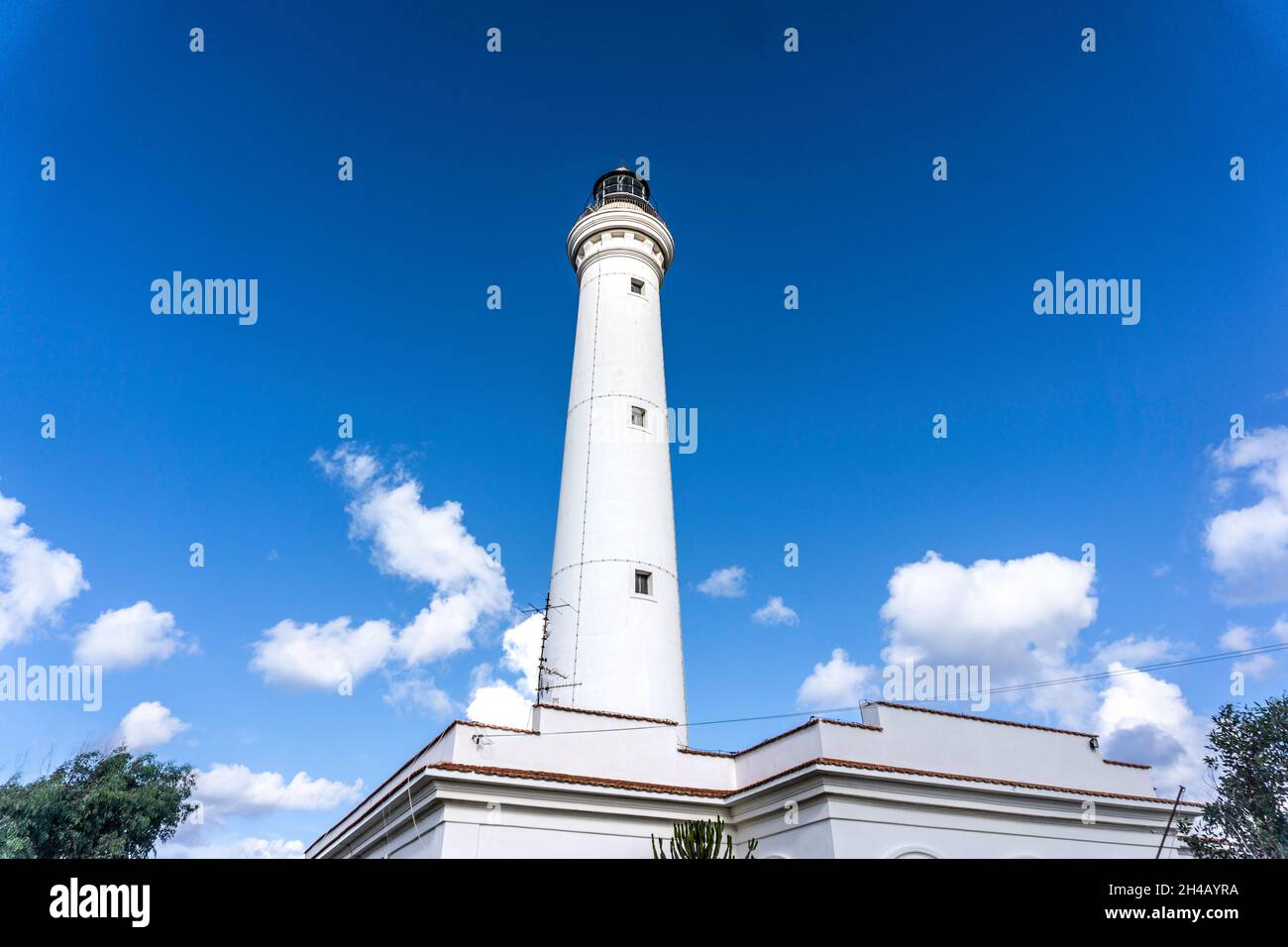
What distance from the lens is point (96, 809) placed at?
33.7 m

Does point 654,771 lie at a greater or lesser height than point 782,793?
greater

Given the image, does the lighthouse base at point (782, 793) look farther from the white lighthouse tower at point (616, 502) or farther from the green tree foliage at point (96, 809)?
the green tree foliage at point (96, 809)

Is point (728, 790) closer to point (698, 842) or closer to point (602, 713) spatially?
point (602, 713)

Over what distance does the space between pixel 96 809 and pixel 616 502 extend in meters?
28.9

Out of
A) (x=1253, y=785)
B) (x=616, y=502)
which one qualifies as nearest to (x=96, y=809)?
(x=616, y=502)

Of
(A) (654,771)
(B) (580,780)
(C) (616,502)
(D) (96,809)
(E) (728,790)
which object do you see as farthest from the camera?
(D) (96,809)

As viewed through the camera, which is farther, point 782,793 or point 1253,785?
point 1253,785

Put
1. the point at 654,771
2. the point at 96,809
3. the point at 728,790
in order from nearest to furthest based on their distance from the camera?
the point at 654,771
the point at 728,790
the point at 96,809

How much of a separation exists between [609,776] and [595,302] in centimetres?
1418

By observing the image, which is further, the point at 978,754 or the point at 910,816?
the point at 978,754
